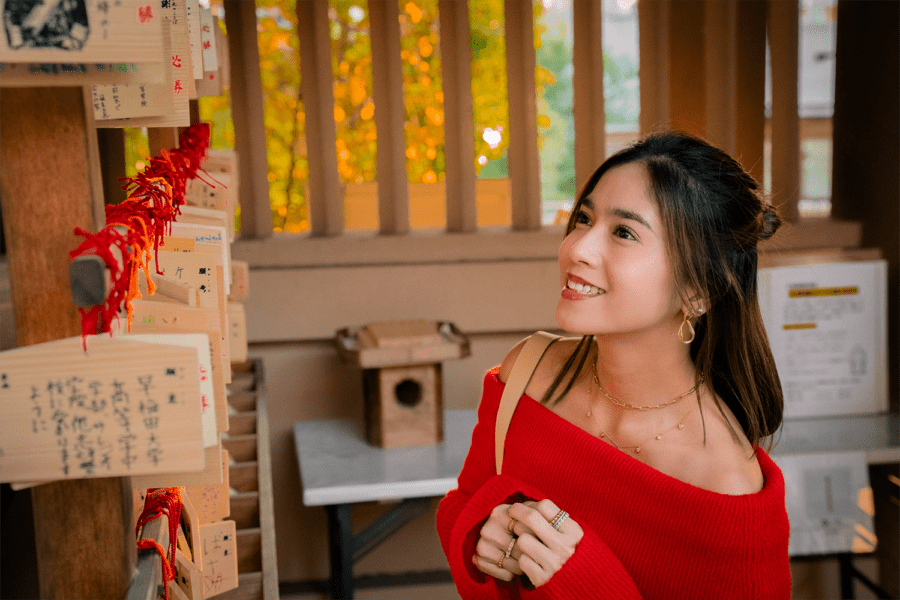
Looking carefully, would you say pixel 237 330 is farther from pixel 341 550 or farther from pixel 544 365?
pixel 341 550

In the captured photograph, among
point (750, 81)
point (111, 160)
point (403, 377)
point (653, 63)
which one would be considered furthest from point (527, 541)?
point (750, 81)

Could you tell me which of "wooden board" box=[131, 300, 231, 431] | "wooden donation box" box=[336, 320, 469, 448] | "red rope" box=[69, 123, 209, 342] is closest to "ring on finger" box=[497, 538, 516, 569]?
"wooden board" box=[131, 300, 231, 431]

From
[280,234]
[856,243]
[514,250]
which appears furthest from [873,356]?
[280,234]

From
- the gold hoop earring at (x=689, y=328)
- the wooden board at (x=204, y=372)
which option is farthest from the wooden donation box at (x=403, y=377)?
the wooden board at (x=204, y=372)

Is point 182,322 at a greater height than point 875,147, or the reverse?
point 875,147

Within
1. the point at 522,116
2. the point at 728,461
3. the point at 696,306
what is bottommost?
the point at 728,461

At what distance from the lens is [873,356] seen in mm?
2410

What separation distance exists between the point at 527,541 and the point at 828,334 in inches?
66.7

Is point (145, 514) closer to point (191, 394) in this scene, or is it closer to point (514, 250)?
point (191, 394)

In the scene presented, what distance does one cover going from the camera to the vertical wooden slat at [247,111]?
90.0 inches

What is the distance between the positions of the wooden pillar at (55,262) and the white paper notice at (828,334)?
7.03 ft

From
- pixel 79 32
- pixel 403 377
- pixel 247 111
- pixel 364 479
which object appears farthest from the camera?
pixel 247 111

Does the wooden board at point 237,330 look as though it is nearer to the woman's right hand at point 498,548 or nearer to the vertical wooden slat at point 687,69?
the woman's right hand at point 498,548

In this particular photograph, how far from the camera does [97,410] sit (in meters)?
0.56
